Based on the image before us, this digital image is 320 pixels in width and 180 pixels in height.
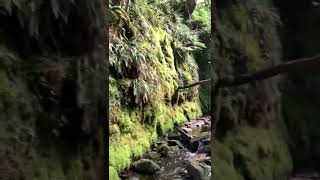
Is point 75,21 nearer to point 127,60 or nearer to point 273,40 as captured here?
point 273,40

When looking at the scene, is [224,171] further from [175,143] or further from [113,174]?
[175,143]

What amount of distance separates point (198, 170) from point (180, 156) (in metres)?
1.05

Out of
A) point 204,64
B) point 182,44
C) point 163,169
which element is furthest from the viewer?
point 204,64

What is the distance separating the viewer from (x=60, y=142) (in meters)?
2.00

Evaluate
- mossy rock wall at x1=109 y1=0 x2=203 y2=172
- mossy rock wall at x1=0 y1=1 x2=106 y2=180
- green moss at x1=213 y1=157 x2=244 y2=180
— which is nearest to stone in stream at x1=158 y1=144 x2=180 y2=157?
mossy rock wall at x1=109 y1=0 x2=203 y2=172

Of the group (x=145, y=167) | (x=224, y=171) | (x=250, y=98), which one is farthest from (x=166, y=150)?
(x=250, y=98)

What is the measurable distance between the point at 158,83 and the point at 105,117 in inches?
167

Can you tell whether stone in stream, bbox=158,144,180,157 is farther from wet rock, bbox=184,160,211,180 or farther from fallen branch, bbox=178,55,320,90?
fallen branch, bbox=178,55,320,90

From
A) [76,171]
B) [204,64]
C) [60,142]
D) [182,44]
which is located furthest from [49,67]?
[204,64]

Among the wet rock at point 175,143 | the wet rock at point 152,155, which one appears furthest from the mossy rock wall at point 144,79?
the wet rock at point 175,143

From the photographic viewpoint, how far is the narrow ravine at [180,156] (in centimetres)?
482

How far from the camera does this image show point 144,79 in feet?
18.0

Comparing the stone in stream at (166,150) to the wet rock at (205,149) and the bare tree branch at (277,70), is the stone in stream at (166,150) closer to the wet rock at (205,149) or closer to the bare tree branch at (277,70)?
the wet rock at (205,149)

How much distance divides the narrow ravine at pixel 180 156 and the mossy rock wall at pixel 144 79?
0.12m
